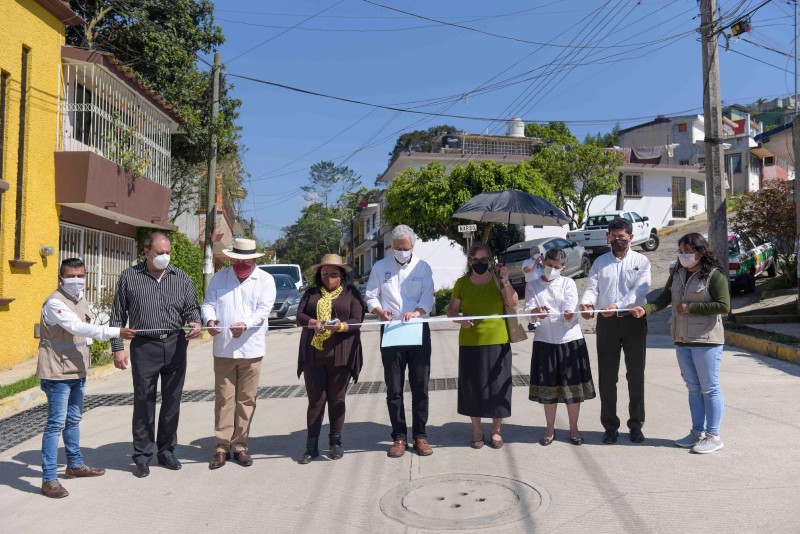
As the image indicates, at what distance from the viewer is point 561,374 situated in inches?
238

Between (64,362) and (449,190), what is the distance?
2277 centimetres

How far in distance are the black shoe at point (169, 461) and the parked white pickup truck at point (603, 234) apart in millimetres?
21810

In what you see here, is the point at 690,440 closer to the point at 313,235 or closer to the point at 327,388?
the point at 327,388

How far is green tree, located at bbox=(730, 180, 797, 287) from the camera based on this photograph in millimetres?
16094

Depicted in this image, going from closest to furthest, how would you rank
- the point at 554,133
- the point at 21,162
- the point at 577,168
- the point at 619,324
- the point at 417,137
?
the point at 619,324
the point at 21,162
the point at 577,168
the point at 554,133
the point at 417,137

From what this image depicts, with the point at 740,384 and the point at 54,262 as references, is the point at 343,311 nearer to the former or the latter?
the point at 740,384

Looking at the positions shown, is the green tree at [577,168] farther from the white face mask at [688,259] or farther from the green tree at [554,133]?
the white face mask at [688,259]

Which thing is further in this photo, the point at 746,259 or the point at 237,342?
the point at 746,259

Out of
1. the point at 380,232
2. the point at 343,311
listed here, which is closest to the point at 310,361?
the point at 343,311

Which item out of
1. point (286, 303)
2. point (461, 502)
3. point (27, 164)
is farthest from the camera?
point (286, 303)

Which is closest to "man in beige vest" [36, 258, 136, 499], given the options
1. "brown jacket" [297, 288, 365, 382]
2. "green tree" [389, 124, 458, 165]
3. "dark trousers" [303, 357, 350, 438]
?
"brown jacket" [297, 288, 365, 382]

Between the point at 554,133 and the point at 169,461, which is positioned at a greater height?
the point at 554,133

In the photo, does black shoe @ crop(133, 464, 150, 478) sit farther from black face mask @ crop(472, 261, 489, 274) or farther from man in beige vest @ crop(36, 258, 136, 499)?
black face mask @ crop(472, 261, 489, 274)

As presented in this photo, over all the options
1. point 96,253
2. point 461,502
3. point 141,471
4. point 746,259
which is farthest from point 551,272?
point 746,259
